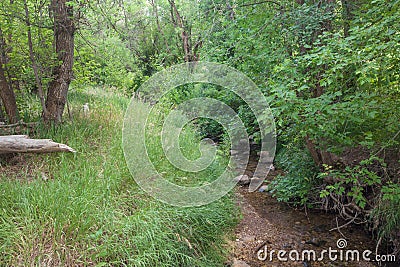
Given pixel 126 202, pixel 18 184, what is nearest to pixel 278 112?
pixel 126 202

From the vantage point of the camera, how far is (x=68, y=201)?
8.49 ft

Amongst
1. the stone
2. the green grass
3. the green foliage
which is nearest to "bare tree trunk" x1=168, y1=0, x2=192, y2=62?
the stone

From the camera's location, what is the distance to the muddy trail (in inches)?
120

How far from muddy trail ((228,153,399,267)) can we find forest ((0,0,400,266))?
0.12 m

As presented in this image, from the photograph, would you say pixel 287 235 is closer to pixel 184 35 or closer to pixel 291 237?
pixel 291 237

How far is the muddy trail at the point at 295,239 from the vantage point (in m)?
3.04

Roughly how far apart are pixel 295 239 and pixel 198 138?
253cm

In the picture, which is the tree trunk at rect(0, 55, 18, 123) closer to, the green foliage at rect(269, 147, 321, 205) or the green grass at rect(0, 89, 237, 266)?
the green grass at rect(0, 89, 237, 266)

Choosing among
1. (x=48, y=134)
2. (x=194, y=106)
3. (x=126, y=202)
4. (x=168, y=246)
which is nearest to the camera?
(x=168, y=246)

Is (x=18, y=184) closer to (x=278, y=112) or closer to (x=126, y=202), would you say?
(x=126, y=202)

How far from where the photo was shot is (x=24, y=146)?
316 centimetres

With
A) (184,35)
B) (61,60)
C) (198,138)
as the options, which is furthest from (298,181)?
(184,35)

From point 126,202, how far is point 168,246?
2.22 feet

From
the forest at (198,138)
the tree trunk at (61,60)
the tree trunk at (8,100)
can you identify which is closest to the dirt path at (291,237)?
the forest at (198,138)
